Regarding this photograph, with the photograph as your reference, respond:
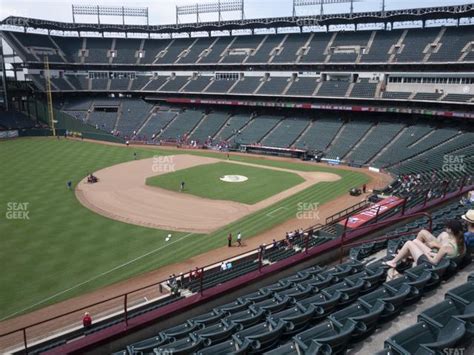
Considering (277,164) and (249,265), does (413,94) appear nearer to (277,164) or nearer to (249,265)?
(277,164)

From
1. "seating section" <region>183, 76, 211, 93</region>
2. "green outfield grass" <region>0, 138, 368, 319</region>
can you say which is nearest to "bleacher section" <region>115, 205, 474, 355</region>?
"green outfield grass" <region>0, 138, 368, 319</region>

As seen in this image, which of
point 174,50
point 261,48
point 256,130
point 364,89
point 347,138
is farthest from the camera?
point 174,50

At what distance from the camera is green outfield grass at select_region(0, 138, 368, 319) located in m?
20.6

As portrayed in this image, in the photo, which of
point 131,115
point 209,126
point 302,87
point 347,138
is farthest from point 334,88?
point 131,115

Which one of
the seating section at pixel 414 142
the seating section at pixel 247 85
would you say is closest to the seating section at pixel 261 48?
the seating section at pixel 247 85

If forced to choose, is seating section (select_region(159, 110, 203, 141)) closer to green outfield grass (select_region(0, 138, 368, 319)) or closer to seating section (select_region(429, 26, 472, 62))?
green outfield grass (select_region(0, 138, 368, 319))

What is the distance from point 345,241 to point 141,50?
8519cm

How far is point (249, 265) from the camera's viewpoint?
19.5 m

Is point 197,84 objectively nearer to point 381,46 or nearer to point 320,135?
point 320,135

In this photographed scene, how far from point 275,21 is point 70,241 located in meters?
56.8

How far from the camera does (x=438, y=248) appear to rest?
30.2 ft

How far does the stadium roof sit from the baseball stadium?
0.38m

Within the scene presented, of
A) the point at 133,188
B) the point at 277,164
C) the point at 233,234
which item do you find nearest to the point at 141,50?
the point at 277,164

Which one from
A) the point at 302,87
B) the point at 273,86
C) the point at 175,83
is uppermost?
the point at 175,83
